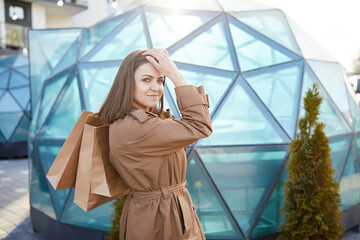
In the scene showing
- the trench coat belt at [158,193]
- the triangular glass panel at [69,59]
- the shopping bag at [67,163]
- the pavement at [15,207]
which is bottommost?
the pavement at [15,207]

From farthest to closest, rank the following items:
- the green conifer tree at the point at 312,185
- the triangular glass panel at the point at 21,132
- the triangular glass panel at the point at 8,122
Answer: the triangular glass panel at the point at 21,132
the triangular glass panel at the point at 8,122
the green conifer tree at the point at 312,185

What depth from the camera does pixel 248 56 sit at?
18.5 feet

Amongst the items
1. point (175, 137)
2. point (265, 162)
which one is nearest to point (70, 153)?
point (175, 137)

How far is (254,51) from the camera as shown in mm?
5730

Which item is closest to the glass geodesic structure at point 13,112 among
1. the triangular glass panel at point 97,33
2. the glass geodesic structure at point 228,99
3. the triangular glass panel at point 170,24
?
the glass geodesic structure at point 228,99

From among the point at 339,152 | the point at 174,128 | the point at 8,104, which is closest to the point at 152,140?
the point at 174,128

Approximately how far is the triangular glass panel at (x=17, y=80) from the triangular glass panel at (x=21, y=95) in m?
0.30

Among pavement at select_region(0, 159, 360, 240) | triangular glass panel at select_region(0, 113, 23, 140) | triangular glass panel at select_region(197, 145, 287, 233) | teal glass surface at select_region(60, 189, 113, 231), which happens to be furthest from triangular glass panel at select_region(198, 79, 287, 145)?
triangular glass panel at select_region(0, 113, 23, 140)

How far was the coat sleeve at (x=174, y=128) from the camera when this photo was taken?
85.0 inches

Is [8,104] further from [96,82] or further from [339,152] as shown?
[339,152]

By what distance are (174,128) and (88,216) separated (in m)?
3.83

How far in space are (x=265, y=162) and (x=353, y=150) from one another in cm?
243

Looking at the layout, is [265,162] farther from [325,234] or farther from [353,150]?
[353,150]

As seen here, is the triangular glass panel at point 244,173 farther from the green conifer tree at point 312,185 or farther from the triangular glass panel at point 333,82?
the triangular glass panel at point 333,82
